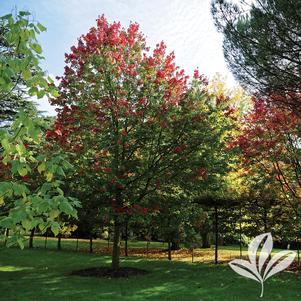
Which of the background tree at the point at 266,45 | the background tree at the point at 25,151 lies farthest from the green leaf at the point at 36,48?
the background tree at the point at 266,45

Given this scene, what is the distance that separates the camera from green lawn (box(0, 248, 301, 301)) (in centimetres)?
1016

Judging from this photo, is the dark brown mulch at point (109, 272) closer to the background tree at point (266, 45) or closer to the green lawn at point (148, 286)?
the green lawn at point (148, 286)

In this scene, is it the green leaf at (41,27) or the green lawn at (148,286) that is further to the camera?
the green lawn at (148,286)

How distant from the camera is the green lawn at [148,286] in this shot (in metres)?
10.2

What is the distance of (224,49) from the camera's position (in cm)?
1143

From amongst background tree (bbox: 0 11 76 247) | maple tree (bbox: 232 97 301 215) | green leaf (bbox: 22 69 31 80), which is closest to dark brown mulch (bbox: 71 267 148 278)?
maple tree (bbox: 232 97 301 215)

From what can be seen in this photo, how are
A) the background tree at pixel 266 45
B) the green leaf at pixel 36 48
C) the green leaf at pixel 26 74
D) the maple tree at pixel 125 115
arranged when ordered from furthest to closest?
the maple tree at pixel 125 115, the background tree at pixel 266 45, the green leaf at pixel 36 48, the green leaf at pixel 26 74

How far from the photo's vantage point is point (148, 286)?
38.6ft

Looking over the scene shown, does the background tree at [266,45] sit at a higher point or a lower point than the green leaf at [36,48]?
higher

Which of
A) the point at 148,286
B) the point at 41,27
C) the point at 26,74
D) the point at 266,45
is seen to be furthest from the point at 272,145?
the point at 26,74

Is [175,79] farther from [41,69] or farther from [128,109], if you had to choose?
[41,69]

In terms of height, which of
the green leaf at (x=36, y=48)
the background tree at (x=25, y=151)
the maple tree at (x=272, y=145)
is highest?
the maple tree at (x=272, y=145)

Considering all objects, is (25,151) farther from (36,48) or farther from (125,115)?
(125,115)

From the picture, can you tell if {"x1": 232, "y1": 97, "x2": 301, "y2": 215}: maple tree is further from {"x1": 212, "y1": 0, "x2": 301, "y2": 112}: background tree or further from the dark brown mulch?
the dark brown mulch
